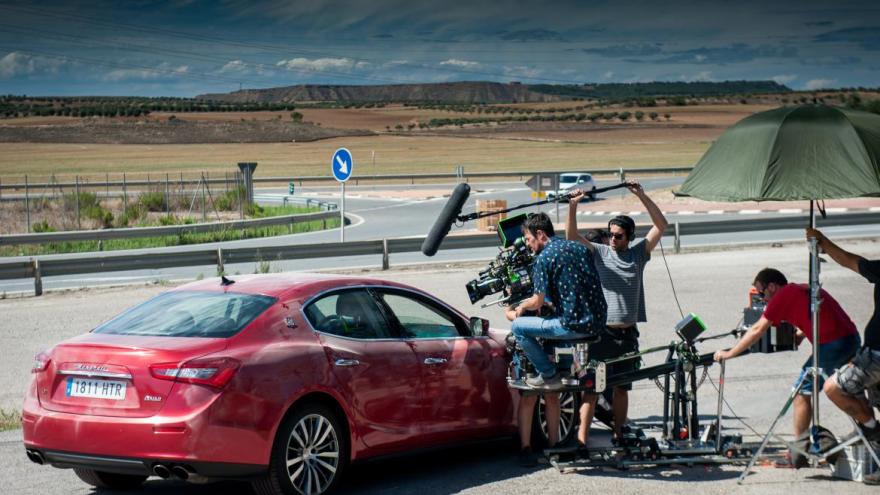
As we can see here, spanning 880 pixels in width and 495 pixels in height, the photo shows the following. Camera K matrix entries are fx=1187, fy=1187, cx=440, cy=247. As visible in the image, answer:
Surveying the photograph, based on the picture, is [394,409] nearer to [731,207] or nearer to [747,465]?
[747,465]

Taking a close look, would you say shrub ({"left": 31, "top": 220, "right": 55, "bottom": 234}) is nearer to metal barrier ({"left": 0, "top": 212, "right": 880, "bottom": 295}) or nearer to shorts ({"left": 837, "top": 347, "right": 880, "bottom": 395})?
metal barrier ({"left": 0, "top": 212, "right": 880, "bottom": 295})

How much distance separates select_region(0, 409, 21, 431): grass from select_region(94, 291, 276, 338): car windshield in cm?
320

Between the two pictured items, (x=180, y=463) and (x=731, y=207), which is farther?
(x=731, y=207)

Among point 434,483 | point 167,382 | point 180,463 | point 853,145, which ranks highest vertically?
point 853,145

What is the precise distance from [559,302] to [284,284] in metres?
1.91

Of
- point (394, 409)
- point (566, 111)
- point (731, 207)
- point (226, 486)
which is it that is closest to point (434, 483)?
point (394, 409)

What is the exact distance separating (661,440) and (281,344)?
3.11m

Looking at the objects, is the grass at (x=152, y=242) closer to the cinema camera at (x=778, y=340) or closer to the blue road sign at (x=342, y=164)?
the blue road sign at (x=342, y=164)

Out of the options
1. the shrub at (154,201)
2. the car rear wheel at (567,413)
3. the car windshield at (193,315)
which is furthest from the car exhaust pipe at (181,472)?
the shrub at (154,201)

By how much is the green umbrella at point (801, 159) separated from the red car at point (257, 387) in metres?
2.10

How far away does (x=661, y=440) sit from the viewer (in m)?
8.72

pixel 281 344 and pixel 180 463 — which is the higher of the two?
pixel 281 344

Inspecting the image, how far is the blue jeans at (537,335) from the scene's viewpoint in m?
8.27

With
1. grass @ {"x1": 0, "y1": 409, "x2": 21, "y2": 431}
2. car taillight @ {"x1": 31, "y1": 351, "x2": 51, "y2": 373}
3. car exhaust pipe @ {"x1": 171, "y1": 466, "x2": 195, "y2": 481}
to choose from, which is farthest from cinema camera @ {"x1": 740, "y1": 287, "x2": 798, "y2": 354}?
grass @ {"x1": 0, "y1": 409, "x2": 21, "y2": 431}
